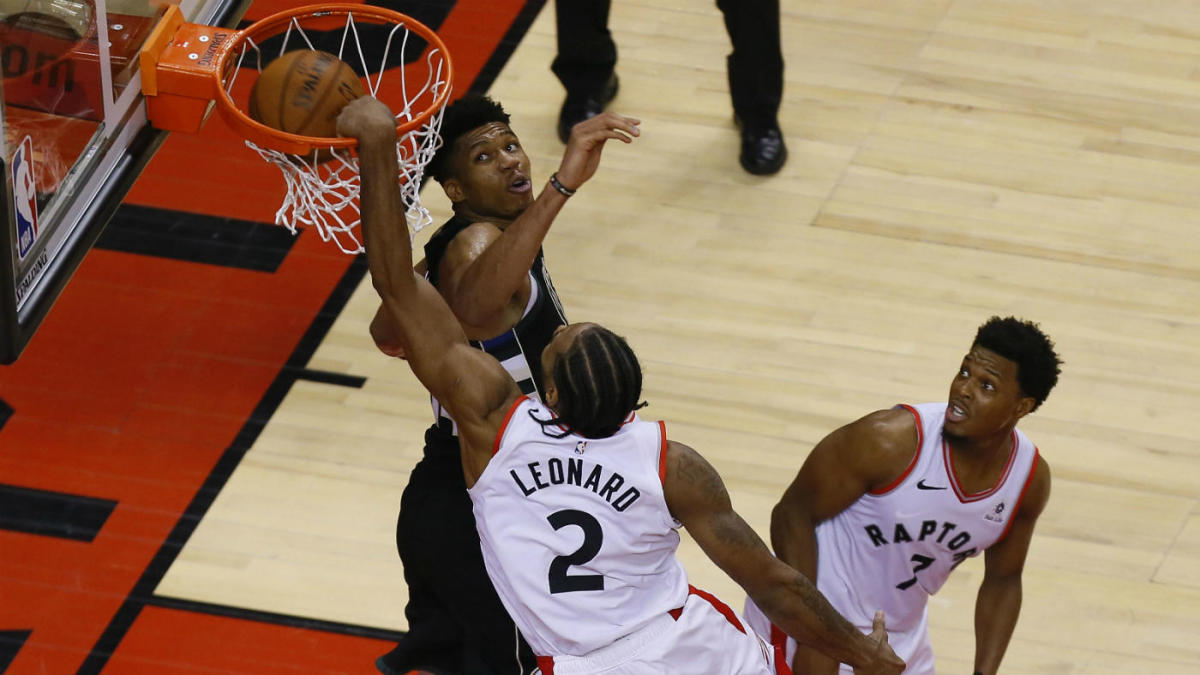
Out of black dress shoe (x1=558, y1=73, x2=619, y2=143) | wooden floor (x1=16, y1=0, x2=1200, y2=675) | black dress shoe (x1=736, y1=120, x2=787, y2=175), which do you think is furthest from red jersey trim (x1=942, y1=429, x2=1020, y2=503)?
black dress shoe (x1=558, y1=73, x2=619, y2=143)

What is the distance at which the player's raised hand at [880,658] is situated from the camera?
345 cm

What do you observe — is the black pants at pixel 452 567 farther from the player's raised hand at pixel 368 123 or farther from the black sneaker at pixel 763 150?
the black sneaker at pixel 763 150

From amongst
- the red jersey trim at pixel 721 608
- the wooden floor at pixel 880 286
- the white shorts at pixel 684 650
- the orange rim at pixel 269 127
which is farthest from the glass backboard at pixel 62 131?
the red jersey trim at pixel 721 608

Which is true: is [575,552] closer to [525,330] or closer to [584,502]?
[584,502]

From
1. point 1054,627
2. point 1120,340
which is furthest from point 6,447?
point 1120,340

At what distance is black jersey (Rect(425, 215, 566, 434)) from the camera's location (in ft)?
12.7

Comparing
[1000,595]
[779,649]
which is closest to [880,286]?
[1000,595]

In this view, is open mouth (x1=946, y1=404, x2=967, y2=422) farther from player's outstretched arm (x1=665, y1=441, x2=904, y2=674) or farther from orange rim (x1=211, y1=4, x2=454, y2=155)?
orange rim (x1=211, y1=4, x2=454, y2=155)

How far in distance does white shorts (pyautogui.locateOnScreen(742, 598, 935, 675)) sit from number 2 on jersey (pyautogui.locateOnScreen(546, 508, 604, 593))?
0.86 metres

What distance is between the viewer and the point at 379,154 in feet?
10.9

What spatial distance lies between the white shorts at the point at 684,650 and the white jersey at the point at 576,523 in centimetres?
2

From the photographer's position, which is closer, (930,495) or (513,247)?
(513,247)

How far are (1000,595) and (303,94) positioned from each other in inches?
75.6

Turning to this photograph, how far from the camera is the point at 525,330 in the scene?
3898mm
